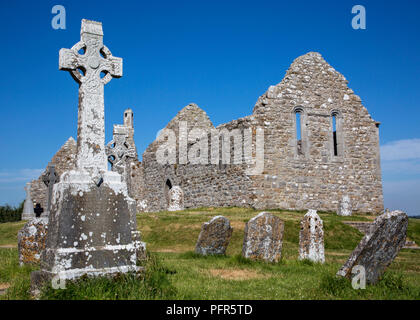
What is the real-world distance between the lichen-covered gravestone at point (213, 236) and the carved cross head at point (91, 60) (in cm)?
465

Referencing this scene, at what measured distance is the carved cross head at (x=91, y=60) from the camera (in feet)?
17.2

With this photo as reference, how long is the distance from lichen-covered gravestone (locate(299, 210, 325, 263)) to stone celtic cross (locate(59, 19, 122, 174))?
5.34 meters

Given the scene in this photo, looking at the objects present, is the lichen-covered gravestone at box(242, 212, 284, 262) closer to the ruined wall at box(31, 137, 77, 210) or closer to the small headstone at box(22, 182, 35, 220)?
the small headstone at box(22, 182, 35, 220)

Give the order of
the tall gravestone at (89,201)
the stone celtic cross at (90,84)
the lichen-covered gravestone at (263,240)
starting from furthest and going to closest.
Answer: the lichen-covered gravestone at (263,240) < the stone celtic cross at (90,84) < the tall gravestone at (89,201)

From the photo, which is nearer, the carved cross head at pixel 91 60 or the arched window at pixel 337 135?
the carved cross head at pixel 91 60

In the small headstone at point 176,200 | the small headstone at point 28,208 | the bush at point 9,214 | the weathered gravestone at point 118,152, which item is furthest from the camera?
the bush at point 9,214

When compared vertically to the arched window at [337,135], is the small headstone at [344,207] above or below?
below

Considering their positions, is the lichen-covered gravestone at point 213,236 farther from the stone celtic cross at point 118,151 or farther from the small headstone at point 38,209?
the small headstone at point 38,209

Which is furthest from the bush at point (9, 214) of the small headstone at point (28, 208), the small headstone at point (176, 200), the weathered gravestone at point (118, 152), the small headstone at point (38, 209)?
the weathered gravestone at point (118, 152)

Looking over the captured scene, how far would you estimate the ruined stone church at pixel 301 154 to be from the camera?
16.9m

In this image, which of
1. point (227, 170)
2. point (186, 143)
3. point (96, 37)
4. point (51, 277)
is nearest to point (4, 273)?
point (51, 277)

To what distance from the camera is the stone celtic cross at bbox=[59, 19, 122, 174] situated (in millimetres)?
5184

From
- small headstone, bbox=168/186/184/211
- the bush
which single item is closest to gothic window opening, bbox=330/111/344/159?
small headstone, bbox=168/186/184/211

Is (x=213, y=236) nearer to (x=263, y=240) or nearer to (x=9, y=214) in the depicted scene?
(x=263, y=240)
